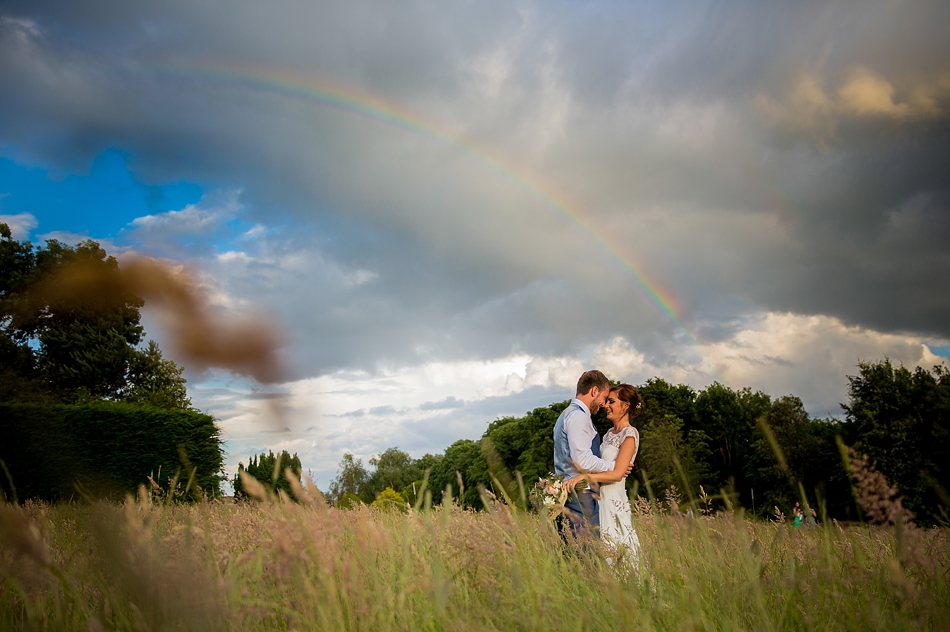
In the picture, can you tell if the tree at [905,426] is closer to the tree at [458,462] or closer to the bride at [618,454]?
the bride at [618,454]

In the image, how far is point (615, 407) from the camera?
6262mm

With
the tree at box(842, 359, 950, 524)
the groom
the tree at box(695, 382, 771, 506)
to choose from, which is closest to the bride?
the groom

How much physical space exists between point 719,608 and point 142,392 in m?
34.3

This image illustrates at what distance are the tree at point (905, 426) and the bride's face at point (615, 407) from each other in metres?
17.6

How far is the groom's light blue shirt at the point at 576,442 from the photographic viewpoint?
5.41 metres

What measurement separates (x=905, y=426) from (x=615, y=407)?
20.9m

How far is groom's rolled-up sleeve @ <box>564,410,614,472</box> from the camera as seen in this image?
17.7 ft

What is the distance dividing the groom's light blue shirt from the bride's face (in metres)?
0.47

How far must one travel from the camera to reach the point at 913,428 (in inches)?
834

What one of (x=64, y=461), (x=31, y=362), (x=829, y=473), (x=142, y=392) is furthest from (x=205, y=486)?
(x=829, y=473)

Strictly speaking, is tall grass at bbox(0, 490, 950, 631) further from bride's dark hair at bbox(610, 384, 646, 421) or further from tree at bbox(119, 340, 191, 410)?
tree at bbox(119, 340, 191, 410)

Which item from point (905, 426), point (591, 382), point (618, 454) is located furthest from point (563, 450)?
point (905, 426)

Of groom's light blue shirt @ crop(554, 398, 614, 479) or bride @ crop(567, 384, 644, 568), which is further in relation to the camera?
groom's light blue shirt @ crop(554, 398, 614, 479)

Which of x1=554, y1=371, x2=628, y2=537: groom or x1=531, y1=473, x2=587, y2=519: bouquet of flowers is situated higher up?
x1=554, y1=371, x2=628, y2=537: groom
